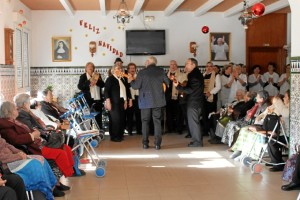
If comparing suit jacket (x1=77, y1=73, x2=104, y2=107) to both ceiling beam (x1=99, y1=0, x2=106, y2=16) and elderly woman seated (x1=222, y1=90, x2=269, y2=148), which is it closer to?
ceiling beam (x1=99, y1=0, x2=106, y2=16)

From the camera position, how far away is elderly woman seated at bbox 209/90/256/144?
7.59m

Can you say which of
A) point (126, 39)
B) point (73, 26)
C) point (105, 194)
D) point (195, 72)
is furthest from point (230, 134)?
point (73, 26)

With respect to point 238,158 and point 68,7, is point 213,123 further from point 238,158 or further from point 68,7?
point 68,7

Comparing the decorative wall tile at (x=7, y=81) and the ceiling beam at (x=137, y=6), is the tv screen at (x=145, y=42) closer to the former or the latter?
the ceiling beam at (x=137, y=6)

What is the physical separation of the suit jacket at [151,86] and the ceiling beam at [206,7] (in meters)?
2.32

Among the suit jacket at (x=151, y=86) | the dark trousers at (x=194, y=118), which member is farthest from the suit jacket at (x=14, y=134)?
the dark trousers at (x=194, y=118)

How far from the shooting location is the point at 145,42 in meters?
10.8

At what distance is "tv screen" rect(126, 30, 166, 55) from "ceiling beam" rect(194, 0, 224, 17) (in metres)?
0.98

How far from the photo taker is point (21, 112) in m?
5.32

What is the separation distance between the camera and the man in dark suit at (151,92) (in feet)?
24.9

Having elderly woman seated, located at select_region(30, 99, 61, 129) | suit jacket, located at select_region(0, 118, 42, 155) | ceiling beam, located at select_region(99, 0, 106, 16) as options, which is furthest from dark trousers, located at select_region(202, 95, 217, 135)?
suit jacket, located at select_region(0, 118, 42, 155)

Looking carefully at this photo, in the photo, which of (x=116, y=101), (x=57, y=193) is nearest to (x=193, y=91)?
(x=116, y=101)

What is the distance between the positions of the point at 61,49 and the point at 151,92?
392cm

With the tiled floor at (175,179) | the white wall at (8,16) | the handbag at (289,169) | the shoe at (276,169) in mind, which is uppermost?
the white wall at (8,16)
